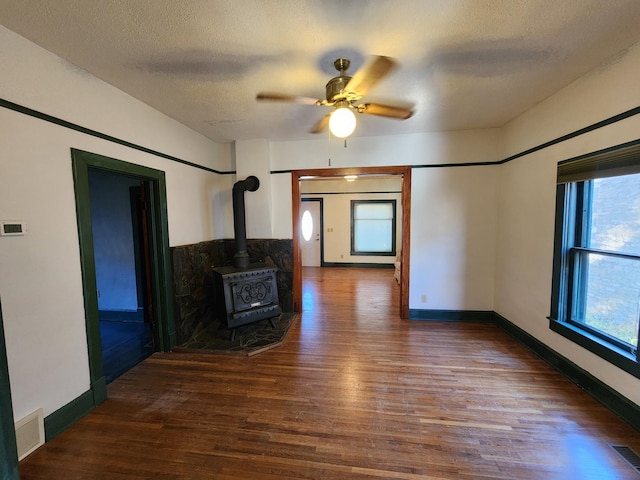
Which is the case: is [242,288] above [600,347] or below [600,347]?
above

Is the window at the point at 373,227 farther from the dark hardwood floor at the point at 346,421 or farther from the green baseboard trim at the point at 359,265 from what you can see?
the dark hardwood floor at the point at 346,421

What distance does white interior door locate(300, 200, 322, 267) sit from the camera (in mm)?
7729

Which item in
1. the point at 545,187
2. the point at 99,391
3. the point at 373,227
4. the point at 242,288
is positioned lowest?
the point at 99,391

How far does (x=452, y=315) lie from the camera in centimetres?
367

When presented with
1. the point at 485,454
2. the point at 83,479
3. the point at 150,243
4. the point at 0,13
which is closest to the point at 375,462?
the point at 485,454

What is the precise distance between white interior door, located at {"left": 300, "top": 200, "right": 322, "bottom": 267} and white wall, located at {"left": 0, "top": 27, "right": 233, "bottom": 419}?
5.57 meters

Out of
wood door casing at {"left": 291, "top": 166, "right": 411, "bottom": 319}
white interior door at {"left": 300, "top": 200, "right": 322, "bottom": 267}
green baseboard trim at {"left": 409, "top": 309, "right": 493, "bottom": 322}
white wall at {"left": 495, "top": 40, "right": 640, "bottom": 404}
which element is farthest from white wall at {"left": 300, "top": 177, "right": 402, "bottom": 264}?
white wall at {"left": 495, "top": 40, "right": 640, "bottom": 404}

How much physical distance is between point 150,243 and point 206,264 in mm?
869

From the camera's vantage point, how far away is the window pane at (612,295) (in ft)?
6.11

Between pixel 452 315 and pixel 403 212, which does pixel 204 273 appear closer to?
pixel 403 212

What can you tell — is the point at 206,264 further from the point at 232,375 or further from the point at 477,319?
the point at 477,319

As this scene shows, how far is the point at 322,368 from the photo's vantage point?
2.54 m

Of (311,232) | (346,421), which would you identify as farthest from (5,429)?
(311,232)

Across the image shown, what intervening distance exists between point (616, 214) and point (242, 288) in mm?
3486
